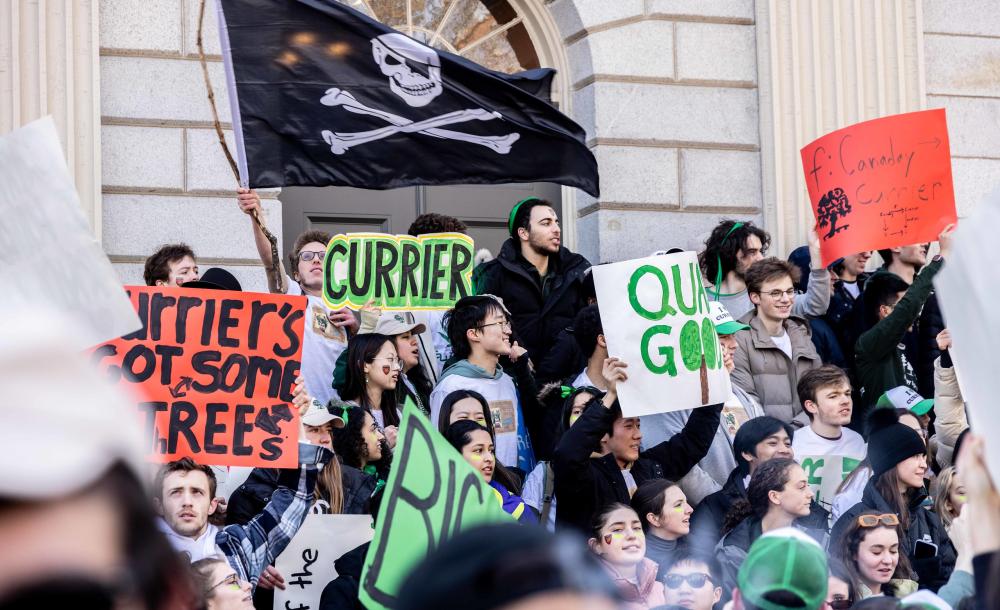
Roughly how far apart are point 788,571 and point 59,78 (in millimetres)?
7263

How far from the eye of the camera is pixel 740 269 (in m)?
8.57

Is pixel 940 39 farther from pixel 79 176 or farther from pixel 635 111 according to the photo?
pixel 79 176

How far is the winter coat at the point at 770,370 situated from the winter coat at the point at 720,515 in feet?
3.44

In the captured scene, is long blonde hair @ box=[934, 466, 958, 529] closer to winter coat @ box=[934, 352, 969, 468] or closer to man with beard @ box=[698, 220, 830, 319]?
winter coat @ box=[934, 352, 969, 468]

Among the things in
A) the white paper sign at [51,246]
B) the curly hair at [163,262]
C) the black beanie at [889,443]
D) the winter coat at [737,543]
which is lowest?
the winter coat at [737,543]

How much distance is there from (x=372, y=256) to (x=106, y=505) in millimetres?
6835

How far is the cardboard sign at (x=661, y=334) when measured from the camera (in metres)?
6.48

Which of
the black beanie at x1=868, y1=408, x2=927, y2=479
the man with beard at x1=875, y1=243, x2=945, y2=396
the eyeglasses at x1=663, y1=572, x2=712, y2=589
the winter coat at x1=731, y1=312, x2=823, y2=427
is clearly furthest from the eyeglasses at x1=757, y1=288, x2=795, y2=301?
the eyeglasses at x1=663, y1=572, x2=712, y2=589

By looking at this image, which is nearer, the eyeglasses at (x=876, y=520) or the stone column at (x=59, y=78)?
the eyeglasses at (x=876, y=520)

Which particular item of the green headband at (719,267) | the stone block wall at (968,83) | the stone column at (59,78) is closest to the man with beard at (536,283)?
the green headband at (719,267)

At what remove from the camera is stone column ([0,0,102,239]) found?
9.09 m

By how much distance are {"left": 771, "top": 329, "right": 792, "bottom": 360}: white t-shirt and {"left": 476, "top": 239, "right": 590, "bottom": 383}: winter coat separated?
99cm

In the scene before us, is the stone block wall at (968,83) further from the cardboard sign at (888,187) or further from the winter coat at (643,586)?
the winter coat at (643,586)

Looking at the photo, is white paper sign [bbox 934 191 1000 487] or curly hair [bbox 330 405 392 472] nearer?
white paper sign [bbox 934 191 1000 487]
